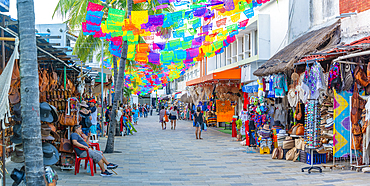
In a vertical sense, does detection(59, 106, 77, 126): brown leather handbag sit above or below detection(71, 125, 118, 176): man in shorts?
above

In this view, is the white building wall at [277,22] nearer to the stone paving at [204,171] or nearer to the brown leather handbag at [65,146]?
the stone paving at [204,171]

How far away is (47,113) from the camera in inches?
271

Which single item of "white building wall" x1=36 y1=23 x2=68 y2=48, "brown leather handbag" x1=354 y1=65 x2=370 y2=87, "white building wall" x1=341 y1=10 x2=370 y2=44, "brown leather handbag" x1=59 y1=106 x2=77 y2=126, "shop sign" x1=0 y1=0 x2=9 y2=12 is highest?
"white building wall" x1=36 y1=23 x2=68 y2=48

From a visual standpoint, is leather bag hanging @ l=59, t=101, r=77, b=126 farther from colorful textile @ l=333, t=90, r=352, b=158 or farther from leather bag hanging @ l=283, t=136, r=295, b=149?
colorful textile @ l=333, t=90, r=352, b=158

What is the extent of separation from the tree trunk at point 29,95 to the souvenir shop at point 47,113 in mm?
938

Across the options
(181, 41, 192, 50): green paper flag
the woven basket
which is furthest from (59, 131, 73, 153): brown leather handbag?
the woven basket

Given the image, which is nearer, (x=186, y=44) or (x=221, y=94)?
(x=186, y=44)

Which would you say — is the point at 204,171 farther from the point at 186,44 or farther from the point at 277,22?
the point at 277,22

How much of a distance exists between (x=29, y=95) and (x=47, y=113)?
94.0 inches

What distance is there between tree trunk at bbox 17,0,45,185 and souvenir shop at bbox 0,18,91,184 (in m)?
0.94

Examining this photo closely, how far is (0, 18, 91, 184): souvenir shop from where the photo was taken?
19.8ft

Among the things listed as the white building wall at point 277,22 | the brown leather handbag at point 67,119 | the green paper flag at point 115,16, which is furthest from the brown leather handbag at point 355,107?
the green paper flag at point 115,16

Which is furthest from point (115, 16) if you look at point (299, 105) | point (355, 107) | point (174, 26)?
point (355, 107)

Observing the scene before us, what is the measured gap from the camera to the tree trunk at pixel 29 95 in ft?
15.1
